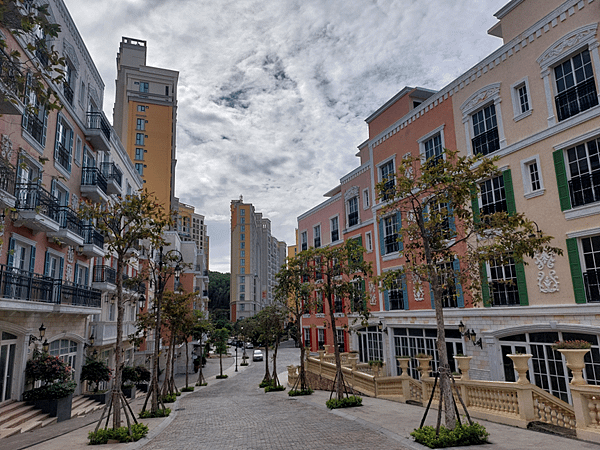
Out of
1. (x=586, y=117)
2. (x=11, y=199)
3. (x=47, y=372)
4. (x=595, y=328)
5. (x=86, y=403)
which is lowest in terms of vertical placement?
(x=86, y=403)

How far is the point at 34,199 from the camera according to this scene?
15.0 metres

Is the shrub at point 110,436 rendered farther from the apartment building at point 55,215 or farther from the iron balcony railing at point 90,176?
the iron balcony railing at point 90,176

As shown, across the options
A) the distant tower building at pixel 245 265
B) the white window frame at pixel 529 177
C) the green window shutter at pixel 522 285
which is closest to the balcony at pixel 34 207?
the green window shutter at pixel 522 285

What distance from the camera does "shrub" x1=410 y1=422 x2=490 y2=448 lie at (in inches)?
344

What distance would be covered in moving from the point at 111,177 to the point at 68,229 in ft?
19.5

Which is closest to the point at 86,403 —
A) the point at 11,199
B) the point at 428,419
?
the point at 11,199

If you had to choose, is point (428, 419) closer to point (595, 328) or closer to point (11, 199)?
point (595, 328)

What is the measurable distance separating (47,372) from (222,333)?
38292 millimetres

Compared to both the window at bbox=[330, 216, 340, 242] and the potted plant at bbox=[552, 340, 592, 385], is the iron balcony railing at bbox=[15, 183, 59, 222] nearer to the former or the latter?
the potted plant at bbox=[552, 340, 592, 385]

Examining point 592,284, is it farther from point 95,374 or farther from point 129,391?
point 129,391

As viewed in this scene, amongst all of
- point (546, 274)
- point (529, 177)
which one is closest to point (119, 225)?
point (546, 274)

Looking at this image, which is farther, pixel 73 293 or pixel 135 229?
pixel 73 293

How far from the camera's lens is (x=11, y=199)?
12898mm

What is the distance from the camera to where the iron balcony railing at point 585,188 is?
1283cm
